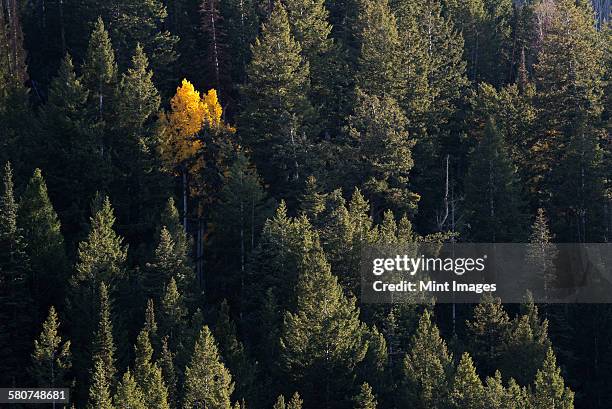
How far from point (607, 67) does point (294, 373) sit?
3231 cm

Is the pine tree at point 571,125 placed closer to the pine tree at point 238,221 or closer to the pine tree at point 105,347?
the pine tree at point 238,221

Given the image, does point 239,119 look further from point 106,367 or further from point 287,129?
point 106,367

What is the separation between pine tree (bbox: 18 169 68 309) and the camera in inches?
2130

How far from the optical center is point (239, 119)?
2576 inches

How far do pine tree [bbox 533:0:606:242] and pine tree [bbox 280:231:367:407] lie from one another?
17.3 meters

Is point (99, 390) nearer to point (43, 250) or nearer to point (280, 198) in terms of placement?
point (43, 250)

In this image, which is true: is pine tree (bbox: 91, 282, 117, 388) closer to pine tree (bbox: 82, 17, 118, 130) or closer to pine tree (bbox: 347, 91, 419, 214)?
pine tree (bbox: 82, 17, 118, 130)

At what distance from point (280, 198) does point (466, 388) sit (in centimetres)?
1725

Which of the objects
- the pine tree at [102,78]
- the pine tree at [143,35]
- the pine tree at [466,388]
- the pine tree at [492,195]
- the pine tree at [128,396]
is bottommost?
the pine tree at [128,396]

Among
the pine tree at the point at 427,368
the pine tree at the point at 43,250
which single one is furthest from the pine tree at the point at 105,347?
the pine tree at the point at 427,368

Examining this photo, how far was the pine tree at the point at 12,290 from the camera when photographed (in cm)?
5195

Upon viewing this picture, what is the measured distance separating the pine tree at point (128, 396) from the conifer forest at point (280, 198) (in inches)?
3.2

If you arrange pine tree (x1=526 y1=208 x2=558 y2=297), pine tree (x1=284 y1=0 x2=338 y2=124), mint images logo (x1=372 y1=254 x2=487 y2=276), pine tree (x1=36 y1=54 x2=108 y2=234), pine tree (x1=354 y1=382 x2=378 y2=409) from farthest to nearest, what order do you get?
pine tree (x1=284 y1=0 x2=338 y2=124), pine tree (x1=36 y1=54 x2=108 y2=234), pine tree (x1=526 y1=208 x2=558 y2=297), mint images logo (x1=372 y1=254 x2=487 y2=276), pine tree (x1=354 y1=382 x2=378 y2=409)

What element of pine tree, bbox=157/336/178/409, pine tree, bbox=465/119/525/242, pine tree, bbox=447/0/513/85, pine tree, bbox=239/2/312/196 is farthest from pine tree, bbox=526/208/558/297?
pine tree, bbox=447/0/513/85
